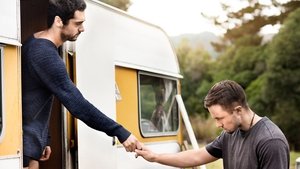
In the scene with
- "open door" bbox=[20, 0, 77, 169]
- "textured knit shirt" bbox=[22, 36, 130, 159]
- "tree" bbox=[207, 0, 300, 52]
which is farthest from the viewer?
"tree" bbox=[207, 0, 300, 52]

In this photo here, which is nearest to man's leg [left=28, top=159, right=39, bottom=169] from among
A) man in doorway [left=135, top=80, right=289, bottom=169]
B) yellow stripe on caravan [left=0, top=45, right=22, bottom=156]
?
yellow stripe on caravan [left=0, top=45, right=22, bottom=156]

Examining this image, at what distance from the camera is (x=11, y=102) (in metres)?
3.53

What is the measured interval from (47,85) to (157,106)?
3.42 m

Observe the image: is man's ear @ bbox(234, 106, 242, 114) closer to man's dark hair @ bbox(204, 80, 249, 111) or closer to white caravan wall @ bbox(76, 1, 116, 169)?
man's dark hair @ bbox(204, 80, 249, 111)

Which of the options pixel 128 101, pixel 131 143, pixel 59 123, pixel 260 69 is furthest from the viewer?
pixel 260 69

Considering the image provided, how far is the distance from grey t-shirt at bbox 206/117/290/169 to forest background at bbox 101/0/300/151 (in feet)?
39.8

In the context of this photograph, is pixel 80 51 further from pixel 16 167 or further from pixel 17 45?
pixel 16 167

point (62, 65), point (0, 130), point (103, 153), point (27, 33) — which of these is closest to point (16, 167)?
point (0, 130)

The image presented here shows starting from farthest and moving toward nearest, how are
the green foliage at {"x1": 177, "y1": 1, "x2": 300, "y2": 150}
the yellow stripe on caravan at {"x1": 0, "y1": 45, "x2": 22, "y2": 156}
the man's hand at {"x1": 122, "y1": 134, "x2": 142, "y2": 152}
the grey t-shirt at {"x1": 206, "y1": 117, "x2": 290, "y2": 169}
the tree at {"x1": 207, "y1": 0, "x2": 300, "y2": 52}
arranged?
the tree at {"x1": 207, "y1": 0, "x2": 300, "y2": 52} → the green foliage at {"x1": 177, "y1": 1, "x2": 300, "y2": 150} → the man's hand at {"x1": 122, "y1": 134, "x2": 142, "y2": 152} → the yellow stripe on caravan at {"x1": 0, "y1": 45, "x2": 22, "y2": 156} → the grey t-shirt at {"x1": 206, "y1": 117, "x2": 290, "y2": 169}

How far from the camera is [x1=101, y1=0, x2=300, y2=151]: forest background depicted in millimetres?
15641

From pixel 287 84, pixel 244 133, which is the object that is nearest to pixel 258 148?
pixel 244 133

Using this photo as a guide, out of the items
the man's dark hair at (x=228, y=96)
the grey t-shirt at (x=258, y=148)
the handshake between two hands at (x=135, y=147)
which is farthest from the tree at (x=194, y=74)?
the man's dark hair at (x=228, y=96)

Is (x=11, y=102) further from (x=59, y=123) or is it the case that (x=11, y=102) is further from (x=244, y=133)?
(x=244, y=133)

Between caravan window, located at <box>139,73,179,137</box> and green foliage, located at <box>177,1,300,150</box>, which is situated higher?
green foliage, located at <box>177,1,300,150</box>
